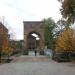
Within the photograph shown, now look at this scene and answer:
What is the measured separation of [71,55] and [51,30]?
227 feet

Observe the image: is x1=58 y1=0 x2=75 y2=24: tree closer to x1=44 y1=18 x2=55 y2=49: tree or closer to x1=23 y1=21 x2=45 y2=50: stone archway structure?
x1=44 y1=18 x2=55 y2=49: tree

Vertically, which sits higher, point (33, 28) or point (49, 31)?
point (33, 28)

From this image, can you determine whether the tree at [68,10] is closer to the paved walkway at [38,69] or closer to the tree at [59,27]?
the paved walkway at [38,69]

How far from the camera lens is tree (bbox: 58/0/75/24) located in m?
36.0

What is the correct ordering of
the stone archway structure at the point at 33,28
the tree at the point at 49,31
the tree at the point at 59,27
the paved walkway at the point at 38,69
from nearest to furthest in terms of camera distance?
1. the paved walkway at the point at 38,69
2. the tree at the point at 59,27
3. the tree at the point at 49,31
4. the stone archway structure at the point at 33,28

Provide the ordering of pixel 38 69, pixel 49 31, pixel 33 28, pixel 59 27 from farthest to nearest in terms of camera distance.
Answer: pixel 33 28, pixel 49 31, pixel 59 27, pixel 38 69

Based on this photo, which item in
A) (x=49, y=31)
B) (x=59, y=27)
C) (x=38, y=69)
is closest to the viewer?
(x=38, y=69)

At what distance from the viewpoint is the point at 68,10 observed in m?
37.0

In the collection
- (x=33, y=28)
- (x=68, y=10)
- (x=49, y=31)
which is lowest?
(x=68, y=10)

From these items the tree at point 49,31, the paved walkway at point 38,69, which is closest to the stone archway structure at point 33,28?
the tree at point 49,31

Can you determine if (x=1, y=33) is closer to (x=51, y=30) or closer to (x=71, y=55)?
(x=71, y=55)

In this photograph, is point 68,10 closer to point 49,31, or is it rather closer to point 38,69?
point 38,69

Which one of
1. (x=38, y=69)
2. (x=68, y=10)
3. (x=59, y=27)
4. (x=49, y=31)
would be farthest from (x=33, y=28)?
(x=38, y=69)

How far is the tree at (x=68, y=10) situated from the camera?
35963mm
